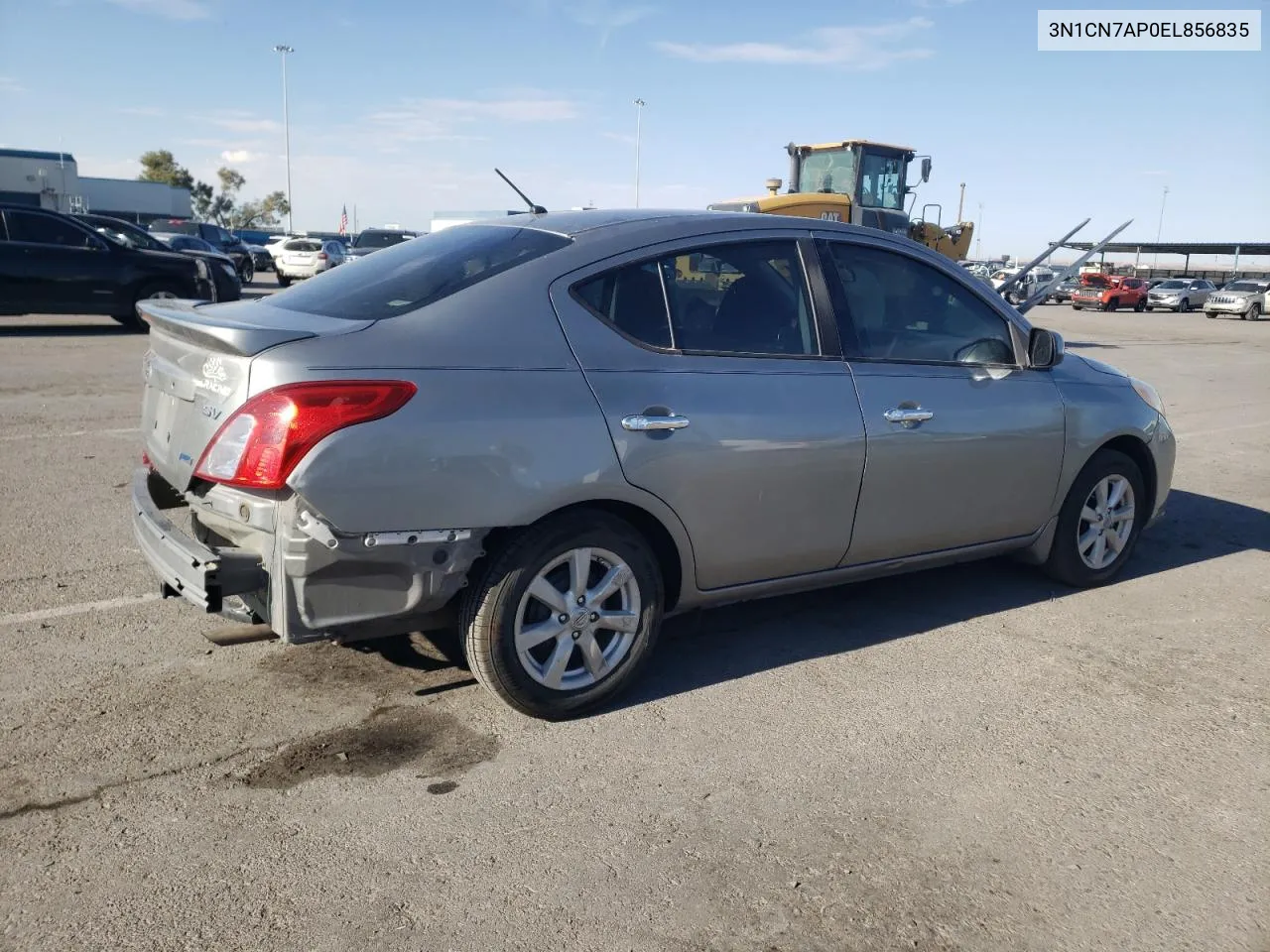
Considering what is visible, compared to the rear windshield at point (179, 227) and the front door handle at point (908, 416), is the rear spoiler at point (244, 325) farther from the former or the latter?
the rear windshield at point (179, 227)

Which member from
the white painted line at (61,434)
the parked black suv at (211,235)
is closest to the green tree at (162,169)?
the parked black suv at (211,235)

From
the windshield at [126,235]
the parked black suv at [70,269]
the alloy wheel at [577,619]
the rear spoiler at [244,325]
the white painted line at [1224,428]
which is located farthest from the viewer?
the windshield at [126,235]

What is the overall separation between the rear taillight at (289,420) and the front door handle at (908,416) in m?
2.00

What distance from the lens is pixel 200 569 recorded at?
3.06 meters

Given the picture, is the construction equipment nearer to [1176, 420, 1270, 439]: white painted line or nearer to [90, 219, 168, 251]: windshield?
[1176, 420, 1270, 439]: white painted line

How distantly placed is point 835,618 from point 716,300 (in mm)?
1633

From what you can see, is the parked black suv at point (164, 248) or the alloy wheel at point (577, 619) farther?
the parked black suv at point (164, 248)

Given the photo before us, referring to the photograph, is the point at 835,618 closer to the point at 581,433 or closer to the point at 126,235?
the point at 581,433

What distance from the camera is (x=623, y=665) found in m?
3.65

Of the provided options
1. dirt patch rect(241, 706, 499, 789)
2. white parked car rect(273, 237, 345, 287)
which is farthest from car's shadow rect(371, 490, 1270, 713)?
white parked car rect(273, 237, 345, 287)

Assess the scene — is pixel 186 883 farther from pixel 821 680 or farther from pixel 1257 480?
pixel 1257 480

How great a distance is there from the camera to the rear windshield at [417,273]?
3.48 metres

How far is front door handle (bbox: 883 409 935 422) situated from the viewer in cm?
414

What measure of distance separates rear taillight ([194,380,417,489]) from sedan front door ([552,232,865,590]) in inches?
29.3
